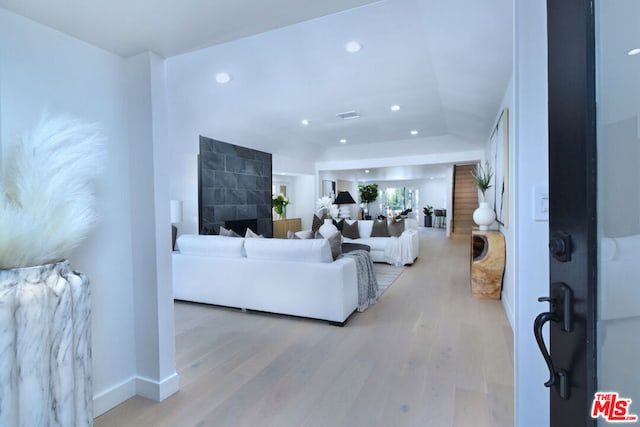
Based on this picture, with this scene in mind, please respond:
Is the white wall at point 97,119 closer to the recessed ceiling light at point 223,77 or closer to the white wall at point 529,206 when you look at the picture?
the white wall at point 529,206

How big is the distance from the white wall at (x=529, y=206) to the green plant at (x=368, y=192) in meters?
13.7

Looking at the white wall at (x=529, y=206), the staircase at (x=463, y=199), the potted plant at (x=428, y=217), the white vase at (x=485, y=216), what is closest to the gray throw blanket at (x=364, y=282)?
the white vase at (x=485, y=216)

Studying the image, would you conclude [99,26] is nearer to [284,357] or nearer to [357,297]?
[284,357]

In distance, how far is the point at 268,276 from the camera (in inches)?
130

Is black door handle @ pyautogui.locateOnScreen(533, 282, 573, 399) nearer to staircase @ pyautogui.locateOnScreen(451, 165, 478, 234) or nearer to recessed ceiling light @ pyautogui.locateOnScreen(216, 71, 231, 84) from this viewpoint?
recessed ceiling light @ pyautogui.locateOnScreen(216, 71, 231, 84)

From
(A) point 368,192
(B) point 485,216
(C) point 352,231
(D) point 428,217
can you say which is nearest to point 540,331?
(B) point 485,216

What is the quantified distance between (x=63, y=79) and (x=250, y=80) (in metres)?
2.89

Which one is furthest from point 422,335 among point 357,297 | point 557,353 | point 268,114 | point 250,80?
point 268,114

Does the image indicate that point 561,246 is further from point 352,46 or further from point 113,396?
point 352,46

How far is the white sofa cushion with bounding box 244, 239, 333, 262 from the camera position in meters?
3.17

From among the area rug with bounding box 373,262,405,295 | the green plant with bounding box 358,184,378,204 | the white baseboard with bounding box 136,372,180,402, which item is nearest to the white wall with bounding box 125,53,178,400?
the white baseboard with bounding box 136,372,180,402

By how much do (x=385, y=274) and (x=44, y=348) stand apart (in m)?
4.50

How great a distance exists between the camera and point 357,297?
11.1 feet

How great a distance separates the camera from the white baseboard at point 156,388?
1899mm
